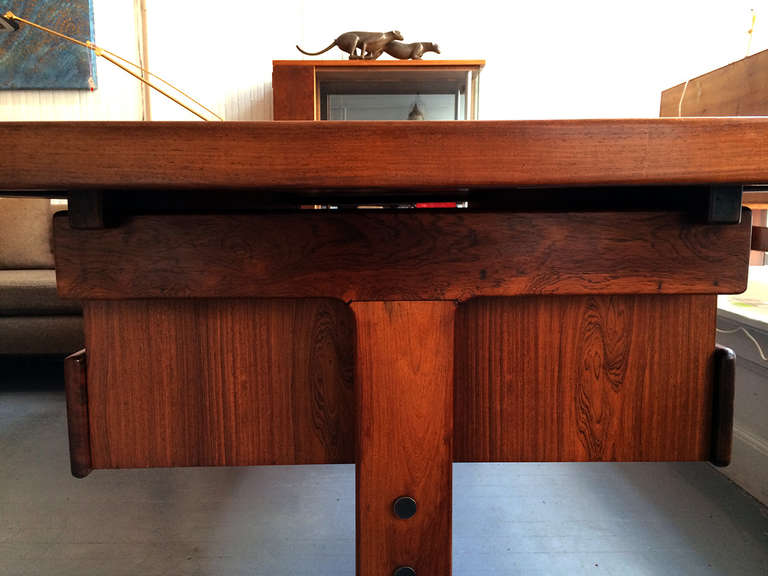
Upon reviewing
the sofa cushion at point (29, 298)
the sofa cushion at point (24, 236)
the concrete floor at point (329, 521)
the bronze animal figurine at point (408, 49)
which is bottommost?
the concrete floor at point (329, 521)

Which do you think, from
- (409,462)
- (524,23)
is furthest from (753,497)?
(524,23)

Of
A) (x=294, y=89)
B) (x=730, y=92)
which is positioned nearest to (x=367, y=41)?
(x=294, y=89)

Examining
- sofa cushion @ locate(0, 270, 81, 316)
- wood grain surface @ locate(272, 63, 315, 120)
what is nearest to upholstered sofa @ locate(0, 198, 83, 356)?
sofa cushion @ locate(0, 270, 81, 316)

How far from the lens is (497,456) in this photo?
0.54 meters

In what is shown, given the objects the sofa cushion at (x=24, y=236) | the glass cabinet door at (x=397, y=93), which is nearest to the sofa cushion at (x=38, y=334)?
the sofa cushion at (x=24, y=236)

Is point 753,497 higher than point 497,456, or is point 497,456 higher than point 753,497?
point 497,456

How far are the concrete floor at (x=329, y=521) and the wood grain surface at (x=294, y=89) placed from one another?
1993mm

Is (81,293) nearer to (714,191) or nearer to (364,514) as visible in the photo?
(364,514)

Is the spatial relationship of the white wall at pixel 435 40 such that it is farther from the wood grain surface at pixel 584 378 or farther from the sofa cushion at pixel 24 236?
the wood grain surface at pixel 584 378

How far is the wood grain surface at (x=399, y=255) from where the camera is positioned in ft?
1.44

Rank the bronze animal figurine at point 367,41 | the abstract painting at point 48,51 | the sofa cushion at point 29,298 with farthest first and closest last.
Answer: the abstract painting at point 48,51, the bronze animal figurine at point 367,41, the sofa cushion at point 29,298

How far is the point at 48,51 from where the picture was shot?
3133 mm

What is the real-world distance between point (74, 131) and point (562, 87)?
11.3 ft

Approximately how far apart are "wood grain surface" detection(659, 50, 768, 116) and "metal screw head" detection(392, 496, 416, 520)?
1439mm
